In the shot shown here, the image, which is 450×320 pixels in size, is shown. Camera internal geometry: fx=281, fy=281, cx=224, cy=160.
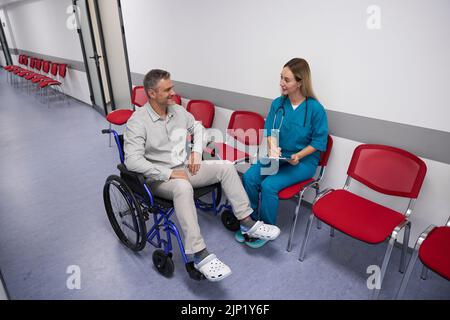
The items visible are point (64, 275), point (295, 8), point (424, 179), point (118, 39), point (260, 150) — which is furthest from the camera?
point (118, 39)

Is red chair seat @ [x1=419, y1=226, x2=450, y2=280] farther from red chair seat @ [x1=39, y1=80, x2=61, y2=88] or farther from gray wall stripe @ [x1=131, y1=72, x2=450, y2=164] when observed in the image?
red chair seat @ [x1=39, y1=80, x2=61, y2=88]

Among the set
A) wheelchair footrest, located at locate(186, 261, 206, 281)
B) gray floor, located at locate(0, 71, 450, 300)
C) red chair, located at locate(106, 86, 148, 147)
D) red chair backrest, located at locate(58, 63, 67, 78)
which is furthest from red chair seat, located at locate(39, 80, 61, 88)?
wheelchair footrest, located at locate(186, 261, 206, 281)

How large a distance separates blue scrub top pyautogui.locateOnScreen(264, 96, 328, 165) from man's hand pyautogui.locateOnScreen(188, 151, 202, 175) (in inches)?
22.6

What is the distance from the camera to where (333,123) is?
6.51 feet

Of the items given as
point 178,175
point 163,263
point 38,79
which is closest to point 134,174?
point 178,175

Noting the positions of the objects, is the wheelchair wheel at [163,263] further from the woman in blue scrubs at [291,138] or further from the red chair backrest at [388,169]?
the red chair backrest at [388,169]

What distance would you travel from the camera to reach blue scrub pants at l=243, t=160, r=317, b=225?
1.88 metres

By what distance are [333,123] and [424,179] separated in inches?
25.3

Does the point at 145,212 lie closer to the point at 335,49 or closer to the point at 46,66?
the point at 335,49

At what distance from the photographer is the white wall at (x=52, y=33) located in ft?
17.4

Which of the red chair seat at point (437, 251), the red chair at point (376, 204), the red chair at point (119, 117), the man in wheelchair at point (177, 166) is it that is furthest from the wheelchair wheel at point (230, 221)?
the red chair at point (119, 117)

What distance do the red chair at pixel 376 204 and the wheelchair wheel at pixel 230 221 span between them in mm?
505

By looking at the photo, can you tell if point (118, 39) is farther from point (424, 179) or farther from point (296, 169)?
point (424, 179)
